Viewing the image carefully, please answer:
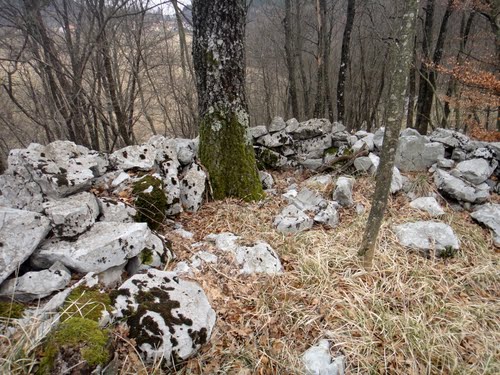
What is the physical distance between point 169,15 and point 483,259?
9293mm

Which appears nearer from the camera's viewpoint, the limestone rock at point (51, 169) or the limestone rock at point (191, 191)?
the limestone rock at point (51, 169)

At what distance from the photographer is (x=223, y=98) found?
11.8ft

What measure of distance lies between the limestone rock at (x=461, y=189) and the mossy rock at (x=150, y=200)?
360 cm

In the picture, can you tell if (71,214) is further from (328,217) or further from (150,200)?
(328,217)

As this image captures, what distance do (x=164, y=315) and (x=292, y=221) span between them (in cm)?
177

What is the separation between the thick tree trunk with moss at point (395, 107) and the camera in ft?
6.70

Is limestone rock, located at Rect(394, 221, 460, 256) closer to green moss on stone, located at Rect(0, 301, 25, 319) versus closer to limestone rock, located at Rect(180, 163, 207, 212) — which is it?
limestone rock, located at Rect(180, 163, 207, 212)

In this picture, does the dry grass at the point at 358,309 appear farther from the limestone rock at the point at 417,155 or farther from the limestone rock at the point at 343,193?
the limestone rock at the point at 417,155

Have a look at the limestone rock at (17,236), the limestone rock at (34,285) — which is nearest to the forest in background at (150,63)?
the limestone rock at (17,236)

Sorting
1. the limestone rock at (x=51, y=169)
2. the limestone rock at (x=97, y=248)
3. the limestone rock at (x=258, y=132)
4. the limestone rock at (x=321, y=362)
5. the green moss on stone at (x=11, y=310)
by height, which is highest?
the limestone rock at (x=51, y=169)

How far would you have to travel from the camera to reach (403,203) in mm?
3770

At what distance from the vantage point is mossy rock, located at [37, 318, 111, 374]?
54.9 inches

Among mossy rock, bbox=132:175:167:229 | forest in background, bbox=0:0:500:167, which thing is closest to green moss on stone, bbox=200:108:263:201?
mossy rock, bbox=132:175:167:229

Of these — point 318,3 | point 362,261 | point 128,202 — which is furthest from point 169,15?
point 362,261
